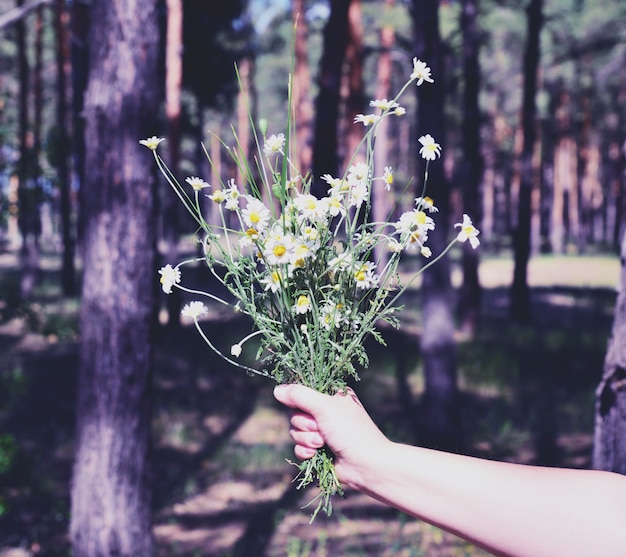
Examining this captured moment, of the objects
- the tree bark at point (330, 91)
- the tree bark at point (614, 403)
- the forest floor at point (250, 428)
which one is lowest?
the forest floor at point (250, 428)

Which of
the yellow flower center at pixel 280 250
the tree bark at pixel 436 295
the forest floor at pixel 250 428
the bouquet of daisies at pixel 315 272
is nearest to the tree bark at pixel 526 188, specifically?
the forest floor at pixel 250 428

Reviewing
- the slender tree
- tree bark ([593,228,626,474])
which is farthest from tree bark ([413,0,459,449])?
the slender tree

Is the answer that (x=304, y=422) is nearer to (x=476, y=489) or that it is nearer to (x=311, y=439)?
(x=311, y=439)

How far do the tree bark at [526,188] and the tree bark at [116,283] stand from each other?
34.1 feet

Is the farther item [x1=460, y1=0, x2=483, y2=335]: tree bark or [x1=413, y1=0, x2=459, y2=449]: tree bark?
[x1=460, y1=0, x2=483, y2=335]: tree bark

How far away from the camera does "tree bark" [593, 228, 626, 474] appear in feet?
8.26

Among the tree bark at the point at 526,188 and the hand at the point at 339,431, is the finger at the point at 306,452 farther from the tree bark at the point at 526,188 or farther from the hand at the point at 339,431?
the tree bark at the point at 526,188

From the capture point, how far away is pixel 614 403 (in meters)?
2.55

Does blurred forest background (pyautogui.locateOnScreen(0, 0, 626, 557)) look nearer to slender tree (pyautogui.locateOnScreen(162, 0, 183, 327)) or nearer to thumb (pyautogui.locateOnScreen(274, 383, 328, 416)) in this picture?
slender tree (pyautogui.locateOnScreen(162, 0, 183, 327))

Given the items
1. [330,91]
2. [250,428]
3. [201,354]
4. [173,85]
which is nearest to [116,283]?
[330,91]

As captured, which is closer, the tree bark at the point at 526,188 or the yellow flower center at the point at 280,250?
the yellow flower center at the point at 280,250

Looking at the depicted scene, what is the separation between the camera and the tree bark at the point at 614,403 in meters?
2.52

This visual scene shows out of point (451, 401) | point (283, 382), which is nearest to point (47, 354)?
point (451, 401)

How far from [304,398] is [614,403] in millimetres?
1547
